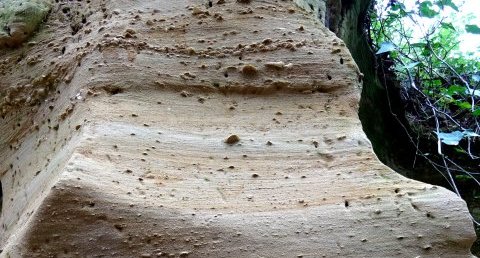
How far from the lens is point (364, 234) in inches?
40.6

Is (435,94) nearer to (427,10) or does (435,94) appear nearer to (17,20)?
(427,10)

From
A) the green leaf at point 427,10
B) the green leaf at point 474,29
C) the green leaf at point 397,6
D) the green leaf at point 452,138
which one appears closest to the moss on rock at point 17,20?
the green leaf at point 452,138

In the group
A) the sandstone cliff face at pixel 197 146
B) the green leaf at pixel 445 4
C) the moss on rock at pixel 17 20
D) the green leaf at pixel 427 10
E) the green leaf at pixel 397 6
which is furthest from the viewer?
the green leaf at pixel 397 6

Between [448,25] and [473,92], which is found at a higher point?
[448,25]

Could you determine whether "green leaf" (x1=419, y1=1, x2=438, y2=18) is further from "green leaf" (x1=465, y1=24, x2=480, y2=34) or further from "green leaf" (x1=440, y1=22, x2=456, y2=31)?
"green leaf" (x1=465, y1=24, x2=480, y2=34)

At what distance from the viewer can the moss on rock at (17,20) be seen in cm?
145

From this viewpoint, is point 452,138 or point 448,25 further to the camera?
point 448,25

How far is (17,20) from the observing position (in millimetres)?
1443

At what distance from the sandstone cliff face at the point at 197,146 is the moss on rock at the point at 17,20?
0.03 meters

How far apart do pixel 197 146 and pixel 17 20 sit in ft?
2.11

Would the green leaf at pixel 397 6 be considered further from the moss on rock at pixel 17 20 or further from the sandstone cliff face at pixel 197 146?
the moss on rock at pixel 17 20

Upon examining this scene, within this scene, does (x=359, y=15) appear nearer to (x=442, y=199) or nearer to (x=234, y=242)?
(x=442, y=199)

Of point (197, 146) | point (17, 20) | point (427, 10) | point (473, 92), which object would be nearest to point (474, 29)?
point (473, 92)

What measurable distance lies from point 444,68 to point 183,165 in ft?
6.20
